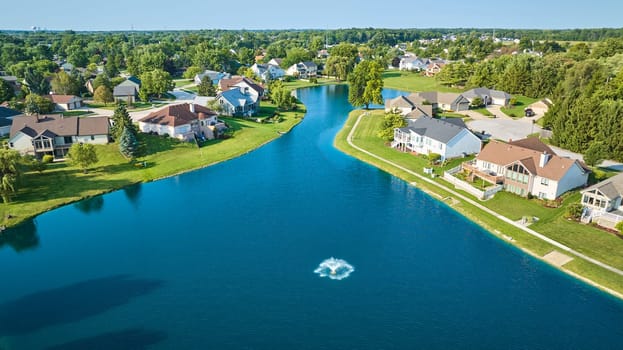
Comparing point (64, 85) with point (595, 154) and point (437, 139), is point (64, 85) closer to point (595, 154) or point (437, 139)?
point (437, 139)

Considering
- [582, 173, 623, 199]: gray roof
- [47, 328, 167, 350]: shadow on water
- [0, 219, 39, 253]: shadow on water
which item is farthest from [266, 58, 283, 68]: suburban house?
[47, 328, 167, 350]: shadow on water

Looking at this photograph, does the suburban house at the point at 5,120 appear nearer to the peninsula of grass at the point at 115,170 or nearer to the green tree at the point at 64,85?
the peninsula of grass at the point at 115,170

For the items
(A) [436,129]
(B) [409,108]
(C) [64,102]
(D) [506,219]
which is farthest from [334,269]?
(C) [64,102]

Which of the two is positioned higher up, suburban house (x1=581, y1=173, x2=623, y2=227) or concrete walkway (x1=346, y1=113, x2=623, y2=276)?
suburban house (x1=581, y1=173, x2=623, y2=227)

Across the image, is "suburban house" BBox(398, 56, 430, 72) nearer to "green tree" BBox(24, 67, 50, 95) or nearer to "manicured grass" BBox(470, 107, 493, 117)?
"manicured grass" BBox(470, 107, 493, 117)

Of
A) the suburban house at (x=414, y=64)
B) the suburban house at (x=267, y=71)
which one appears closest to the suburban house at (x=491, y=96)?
the suburban house at (x=267, y=71)

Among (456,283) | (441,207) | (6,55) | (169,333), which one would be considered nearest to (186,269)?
(169,333)
